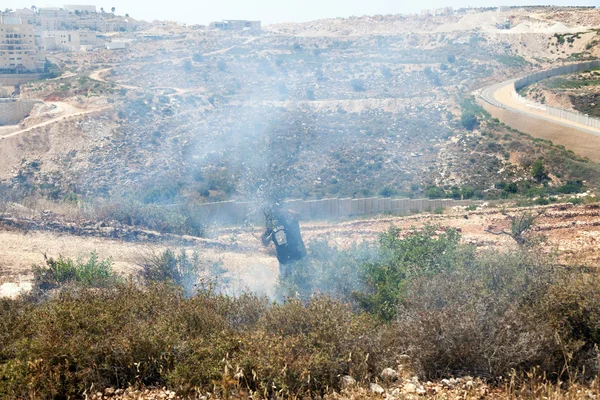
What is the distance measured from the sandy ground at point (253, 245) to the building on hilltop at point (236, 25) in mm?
83000

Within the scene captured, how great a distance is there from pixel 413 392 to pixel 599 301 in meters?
2.32

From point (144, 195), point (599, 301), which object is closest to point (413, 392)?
point (599, 301)

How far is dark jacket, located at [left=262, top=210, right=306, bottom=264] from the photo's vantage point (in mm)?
10703

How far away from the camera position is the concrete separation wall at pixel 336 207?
2206 centimetres

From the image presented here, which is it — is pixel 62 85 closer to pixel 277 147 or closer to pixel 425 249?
pixel 277 147

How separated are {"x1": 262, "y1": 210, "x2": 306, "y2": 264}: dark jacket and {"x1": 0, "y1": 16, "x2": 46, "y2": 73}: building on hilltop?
55.7 meters

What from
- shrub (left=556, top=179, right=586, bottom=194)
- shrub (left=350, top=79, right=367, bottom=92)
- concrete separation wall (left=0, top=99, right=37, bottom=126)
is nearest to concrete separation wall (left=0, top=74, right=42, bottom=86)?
concrete separation wall (left=0, top=99, right=37, bottom=126)

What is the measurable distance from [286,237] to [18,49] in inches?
2421

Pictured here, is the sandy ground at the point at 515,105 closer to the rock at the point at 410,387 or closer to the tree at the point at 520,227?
the tree at the point at 520,227

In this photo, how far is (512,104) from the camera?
41406 millimetres

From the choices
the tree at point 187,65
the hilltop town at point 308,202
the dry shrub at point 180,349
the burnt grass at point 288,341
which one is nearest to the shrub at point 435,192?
the hilltop town at point 308,202

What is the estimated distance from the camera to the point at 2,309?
7.47m

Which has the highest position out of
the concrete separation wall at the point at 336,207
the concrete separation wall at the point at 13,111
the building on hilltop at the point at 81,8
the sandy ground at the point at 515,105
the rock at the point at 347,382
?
the building on hilltop at the point at 81,8

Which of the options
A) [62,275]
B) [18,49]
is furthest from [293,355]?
[18,49]
